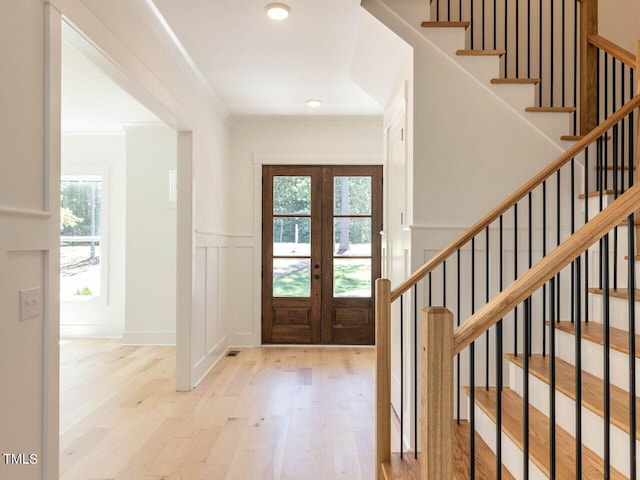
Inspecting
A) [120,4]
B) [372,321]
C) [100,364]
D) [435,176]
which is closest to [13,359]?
[120,4]

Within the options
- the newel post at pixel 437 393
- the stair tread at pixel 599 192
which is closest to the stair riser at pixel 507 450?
the newel post at pixel 437 393

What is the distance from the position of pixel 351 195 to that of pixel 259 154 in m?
1.18

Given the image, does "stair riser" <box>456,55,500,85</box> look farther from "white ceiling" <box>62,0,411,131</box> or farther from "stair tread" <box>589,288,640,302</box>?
"stair tread" <box>589,288,640,302</box>

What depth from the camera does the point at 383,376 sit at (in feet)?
7.82

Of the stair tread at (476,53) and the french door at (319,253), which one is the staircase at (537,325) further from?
the french door at (319,253)

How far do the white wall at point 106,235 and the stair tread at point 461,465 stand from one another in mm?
4713

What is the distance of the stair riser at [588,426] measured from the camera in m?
1.71

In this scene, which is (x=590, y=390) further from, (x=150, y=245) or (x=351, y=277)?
(x=150, y=245)

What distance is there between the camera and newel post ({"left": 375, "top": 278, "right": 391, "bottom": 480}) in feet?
7.62

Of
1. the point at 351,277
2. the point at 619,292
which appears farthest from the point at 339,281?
the point at 619,292

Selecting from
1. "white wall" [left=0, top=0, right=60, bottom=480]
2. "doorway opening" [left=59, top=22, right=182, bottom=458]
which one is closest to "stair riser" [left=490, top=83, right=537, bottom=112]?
"white wall" [left=0, top=0, right=60, bottom=480]

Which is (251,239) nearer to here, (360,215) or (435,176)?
(360,215)

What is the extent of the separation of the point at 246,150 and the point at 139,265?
1838 mm

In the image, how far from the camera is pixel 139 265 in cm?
573
